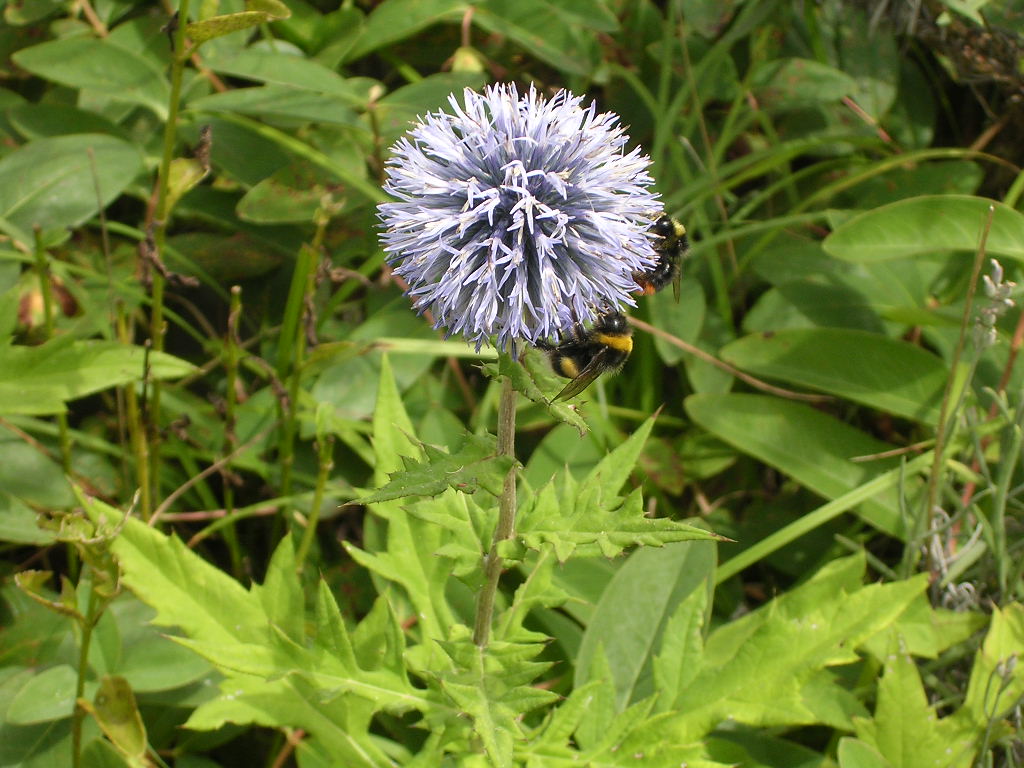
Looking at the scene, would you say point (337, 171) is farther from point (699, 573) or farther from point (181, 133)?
point (699, 573)

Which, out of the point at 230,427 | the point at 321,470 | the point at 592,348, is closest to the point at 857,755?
the point at 592,348

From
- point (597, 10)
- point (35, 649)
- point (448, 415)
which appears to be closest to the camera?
point (35, 649)

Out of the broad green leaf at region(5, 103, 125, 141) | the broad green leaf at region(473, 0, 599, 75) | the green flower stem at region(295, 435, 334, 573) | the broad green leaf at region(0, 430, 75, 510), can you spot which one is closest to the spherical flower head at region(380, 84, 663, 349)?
the green flower stem at region(295, 435, 334, 573)

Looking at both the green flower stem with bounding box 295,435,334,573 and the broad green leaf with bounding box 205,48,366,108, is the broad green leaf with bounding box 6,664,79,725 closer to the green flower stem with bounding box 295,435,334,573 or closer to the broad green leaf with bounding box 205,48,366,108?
the green flower stem with bounding box 295,435,334,573

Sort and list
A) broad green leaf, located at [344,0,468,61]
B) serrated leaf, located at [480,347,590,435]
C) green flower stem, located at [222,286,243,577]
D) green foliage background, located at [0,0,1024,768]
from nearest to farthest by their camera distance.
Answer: serrated leaf, located at [480,347,590,435], green foliage background, located at [0,0,1024,768], green flower stem, located at [222,286,243,577], broad green leaf, located at [344,0,468,61]

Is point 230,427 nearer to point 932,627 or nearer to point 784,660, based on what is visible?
point 784,660

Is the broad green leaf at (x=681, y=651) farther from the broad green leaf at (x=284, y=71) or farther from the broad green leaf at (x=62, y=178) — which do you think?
the broad green leaf at (x=62, y=178)

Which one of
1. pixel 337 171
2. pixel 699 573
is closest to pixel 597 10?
pixel 337 171
